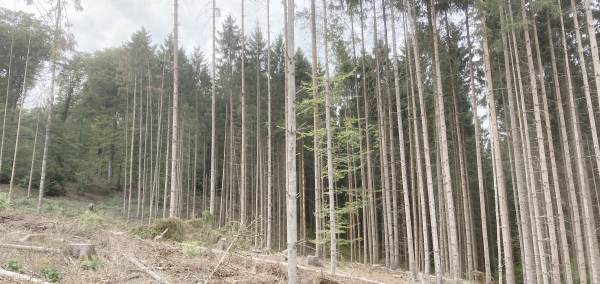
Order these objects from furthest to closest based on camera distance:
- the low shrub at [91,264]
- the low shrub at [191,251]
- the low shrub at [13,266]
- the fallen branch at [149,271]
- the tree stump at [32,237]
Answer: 1. the tree stump at [32,237]
2. the low shrub at [191,251]
3. the low shrub at [91,264]
4. the fallen branch at [149,271]
5. the low shrub at [13,266]

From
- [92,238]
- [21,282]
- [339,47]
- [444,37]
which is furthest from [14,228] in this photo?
[444,37]

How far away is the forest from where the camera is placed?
9.18m

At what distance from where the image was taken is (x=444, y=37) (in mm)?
12234

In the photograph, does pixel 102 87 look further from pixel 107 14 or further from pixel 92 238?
pixel 92 238

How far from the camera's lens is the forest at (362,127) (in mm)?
9180

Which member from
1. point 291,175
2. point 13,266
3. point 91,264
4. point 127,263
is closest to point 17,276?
point 13,266

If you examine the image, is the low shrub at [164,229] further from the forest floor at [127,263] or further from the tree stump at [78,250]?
the tree stump at [78,250]

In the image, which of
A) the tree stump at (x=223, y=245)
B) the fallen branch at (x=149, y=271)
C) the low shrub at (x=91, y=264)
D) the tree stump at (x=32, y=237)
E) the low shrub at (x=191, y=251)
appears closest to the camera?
the fallen branch at (x=149, y=271)

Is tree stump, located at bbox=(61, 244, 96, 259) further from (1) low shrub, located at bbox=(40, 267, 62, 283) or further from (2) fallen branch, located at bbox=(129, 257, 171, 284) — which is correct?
(1) low shrub, located at bbox=(40, 267, 62, 283)

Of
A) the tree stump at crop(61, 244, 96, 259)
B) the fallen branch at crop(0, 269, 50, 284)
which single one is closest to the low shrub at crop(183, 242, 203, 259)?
the tree stump at crop(61, 244, 96, 259)

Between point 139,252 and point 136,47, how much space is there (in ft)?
60.4

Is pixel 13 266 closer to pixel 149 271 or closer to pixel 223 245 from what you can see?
pixel 149 271

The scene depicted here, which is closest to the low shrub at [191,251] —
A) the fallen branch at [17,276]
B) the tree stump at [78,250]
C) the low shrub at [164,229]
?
the tree stump at [78,250]

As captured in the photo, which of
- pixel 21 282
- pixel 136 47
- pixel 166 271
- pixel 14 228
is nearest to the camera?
pixel 21 282
